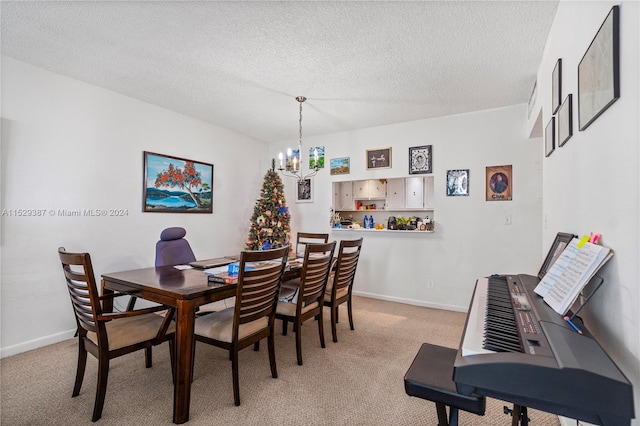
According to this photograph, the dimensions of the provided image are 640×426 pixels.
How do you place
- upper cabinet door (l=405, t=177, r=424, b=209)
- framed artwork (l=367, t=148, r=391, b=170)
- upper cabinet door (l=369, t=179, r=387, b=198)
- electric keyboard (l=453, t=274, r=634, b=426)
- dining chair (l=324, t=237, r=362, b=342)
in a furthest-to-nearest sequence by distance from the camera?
upper cabinet door (l=369, t=179, r=387, b=198) < upper cabinet door (l=405, t=177, r=424, b=209) < framed artwork (l=367, t=148, r=391, b=170) < dining chair (l=324, t=237, r=362, b=342) < electric keyboard (l=453, t=274, r=634, b=426)

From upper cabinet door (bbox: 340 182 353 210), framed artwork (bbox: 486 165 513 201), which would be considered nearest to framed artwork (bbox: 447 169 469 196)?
framed artwork (bbox: 486 165 513 201)

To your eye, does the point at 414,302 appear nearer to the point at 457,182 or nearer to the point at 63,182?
the point at 457,182

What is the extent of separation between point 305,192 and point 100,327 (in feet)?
12.3

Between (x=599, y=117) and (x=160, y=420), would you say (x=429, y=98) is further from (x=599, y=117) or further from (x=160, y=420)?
(x=160, y=420)

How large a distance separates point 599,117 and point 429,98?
8.29 ft

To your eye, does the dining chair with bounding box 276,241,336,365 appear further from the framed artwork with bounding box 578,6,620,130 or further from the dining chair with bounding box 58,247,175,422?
the framed artwork with bounding box 578,6,620,130

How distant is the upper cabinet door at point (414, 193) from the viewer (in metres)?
4.78

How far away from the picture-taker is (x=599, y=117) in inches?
45.1

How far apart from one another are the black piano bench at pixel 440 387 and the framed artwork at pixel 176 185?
138 inches

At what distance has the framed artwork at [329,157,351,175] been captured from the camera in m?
4.80

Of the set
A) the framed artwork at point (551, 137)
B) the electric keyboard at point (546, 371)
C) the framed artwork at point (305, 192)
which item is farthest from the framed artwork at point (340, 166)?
the electric keyboard at point (546, 371)

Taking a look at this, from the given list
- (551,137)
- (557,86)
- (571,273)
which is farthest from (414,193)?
(571,273)

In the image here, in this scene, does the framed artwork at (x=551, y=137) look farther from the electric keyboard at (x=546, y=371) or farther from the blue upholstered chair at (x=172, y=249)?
the blue upholstered chair at (x=172, y=249)

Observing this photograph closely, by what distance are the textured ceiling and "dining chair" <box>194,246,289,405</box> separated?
1.60 metres
